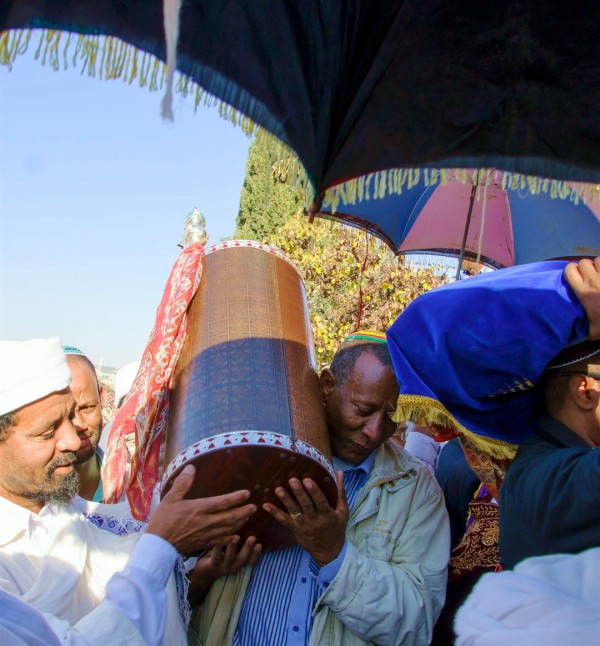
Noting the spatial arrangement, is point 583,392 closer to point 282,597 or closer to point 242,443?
point 242,443

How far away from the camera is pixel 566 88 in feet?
5.68

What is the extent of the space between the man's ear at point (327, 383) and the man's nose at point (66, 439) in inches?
37.8

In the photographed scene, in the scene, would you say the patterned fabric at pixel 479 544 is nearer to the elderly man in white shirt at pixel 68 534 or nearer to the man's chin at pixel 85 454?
the elderly man in white shirt at pixel 68 534

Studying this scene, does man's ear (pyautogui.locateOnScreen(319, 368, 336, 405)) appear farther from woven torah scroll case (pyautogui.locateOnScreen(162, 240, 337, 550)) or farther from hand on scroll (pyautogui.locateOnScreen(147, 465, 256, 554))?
hand on scroll (pyautogui.locateOnScreen(147, 465, 256, 554))

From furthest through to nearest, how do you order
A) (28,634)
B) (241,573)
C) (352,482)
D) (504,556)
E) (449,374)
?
(352,482) < (241,573) < (449,374) < (504,556) < (28,634)

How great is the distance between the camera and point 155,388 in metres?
2.18

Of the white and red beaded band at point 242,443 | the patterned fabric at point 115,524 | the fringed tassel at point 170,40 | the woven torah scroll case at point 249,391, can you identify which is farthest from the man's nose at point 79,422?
the fringed tassel at point 170,40

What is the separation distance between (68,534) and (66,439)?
1.06 feet

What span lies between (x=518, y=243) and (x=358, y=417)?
2.77 metres

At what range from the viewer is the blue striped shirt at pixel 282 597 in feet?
7.10

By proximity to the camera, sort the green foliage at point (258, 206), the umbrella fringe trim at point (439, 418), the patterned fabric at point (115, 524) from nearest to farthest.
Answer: the umbrella fringe trim at point (439, 418) < the patterned fabric at point (115, 524) < the green foliage at point (258, 206)

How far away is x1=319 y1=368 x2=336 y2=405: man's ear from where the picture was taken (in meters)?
2.52

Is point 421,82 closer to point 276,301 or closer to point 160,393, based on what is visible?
point 276,301

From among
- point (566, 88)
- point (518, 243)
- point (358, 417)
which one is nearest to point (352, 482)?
point (358, 417)
